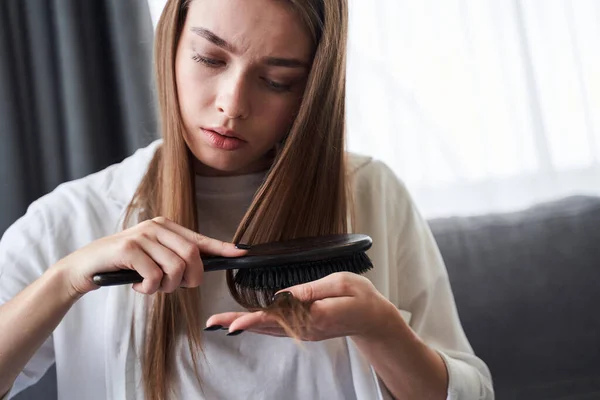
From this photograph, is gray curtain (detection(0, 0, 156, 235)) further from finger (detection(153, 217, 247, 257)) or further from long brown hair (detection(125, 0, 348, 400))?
finger (detection(153, 217, 247, 257))

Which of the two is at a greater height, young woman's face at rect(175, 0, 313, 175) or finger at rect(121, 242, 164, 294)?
young woman's face at rect(175, 0, 313, 175)

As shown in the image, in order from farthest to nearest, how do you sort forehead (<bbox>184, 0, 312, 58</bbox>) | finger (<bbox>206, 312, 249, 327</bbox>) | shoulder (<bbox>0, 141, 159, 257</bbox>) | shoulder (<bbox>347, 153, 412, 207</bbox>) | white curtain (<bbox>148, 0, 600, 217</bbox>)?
white curtain (<bbox>148, 0, 600, 217</bbox>), shoulder (<bbox>347, 153, 412, 207</bbox>), shoulder (<bbox>0, 141, 159, 257</bbox>), forehead (<bbox>184, 0, 312, 58</bbox>), finger (<bbox>206, 312, 249, 327</bbox>)

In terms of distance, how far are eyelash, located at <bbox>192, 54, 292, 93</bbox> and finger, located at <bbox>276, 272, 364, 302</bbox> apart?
0.25m

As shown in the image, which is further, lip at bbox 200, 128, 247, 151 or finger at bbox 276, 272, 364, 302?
lip at bbox 200, 128, 247, 151

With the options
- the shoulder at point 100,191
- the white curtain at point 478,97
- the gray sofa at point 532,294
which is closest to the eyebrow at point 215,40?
the shoulder at point 100,191

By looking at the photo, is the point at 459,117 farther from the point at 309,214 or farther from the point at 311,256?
the point at 311,256

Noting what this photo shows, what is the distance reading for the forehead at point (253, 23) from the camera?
0.68 metres

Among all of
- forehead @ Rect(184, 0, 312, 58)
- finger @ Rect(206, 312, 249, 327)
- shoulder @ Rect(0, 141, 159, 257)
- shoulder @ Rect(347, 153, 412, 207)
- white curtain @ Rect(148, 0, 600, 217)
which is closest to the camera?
finger @ Rect(206, 312, 249, 327)

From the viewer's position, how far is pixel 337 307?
59 cm

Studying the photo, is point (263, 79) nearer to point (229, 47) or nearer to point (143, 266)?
point (229, 47)

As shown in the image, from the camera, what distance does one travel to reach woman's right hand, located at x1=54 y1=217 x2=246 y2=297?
564mm

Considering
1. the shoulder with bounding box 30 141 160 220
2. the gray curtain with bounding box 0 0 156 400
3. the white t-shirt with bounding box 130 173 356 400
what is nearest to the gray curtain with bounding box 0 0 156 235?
the gray curtain with bounding box 0 0 156 400

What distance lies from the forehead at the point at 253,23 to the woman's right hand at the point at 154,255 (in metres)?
0.22

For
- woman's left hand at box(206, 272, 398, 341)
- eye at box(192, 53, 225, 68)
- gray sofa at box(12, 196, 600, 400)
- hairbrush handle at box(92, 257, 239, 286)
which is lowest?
gray sofa at box(12, 196, 600, 400)
